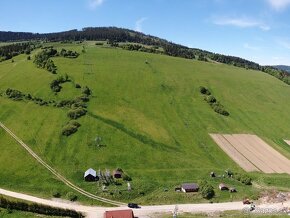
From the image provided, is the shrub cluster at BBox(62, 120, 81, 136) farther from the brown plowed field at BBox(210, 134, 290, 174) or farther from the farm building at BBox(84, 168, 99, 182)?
the brown plowed field at BBox(210, 134, 290, 174)

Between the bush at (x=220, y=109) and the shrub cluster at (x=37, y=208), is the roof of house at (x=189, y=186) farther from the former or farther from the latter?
the bush at (x=220, y=109)

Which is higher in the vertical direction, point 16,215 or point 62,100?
point 62,100

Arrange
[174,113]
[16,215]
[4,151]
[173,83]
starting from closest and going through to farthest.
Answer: [16,215]
[4,151]
[174,113]
[173,83]

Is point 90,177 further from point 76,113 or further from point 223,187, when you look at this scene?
point 76,113

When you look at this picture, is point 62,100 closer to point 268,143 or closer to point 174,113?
point 174,113

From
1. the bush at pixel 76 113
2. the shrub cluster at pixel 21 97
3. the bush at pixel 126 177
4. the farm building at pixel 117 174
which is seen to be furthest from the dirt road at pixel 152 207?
the shrub cluster at pixel 21 97

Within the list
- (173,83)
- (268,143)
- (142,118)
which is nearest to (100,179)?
(142,118)

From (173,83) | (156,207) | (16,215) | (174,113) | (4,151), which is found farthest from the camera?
(173,83)
